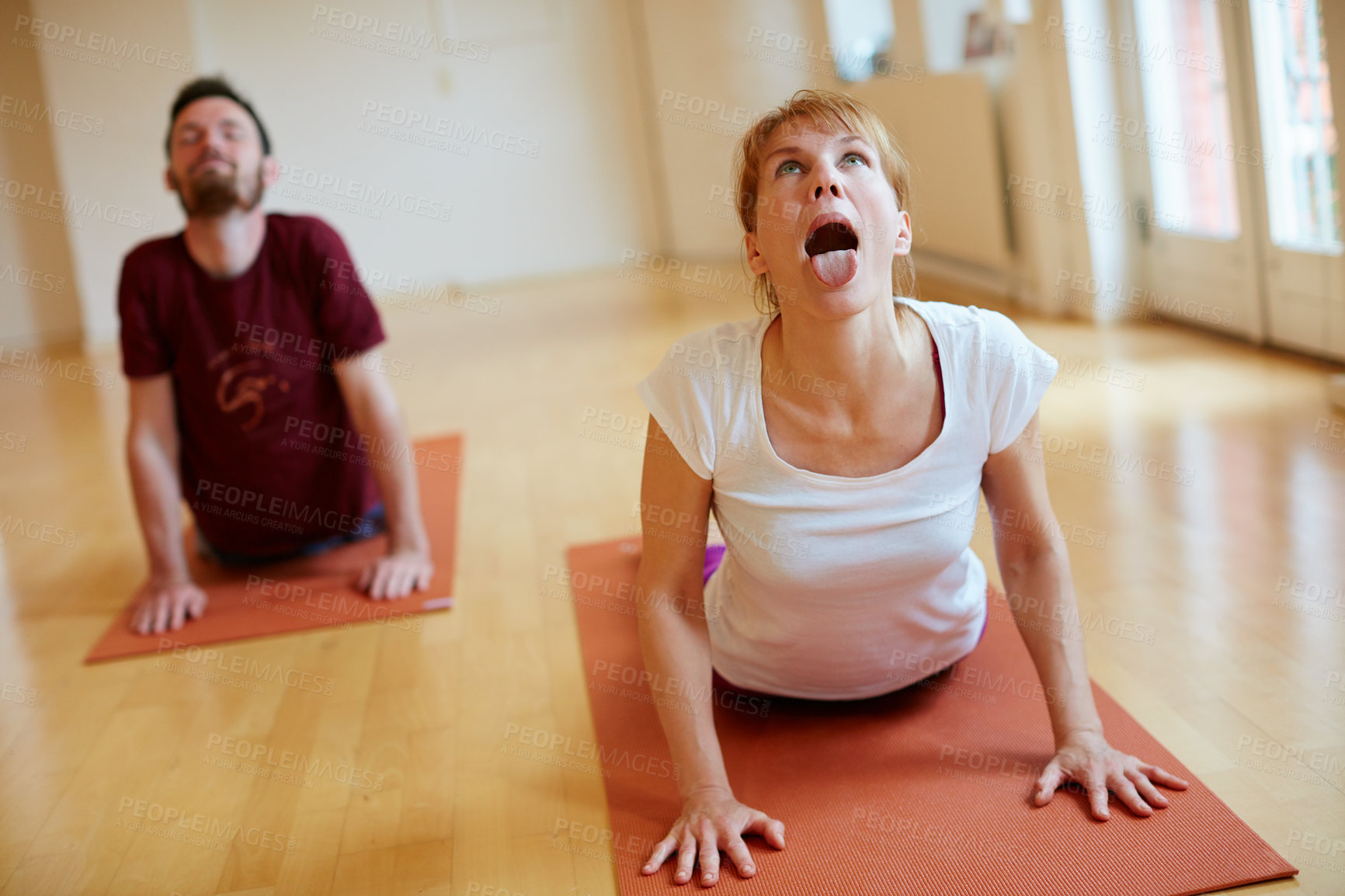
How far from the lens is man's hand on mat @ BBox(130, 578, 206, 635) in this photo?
8.04ft

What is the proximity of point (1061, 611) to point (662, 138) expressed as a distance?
21.4 ft

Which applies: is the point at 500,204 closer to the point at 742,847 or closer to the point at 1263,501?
the point at 1263,501

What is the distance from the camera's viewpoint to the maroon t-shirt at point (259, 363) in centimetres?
254

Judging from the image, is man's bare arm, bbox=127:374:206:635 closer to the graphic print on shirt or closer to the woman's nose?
the graphic print on shirt

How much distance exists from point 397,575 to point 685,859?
1279 millimetres

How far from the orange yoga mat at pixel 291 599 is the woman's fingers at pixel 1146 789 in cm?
140
